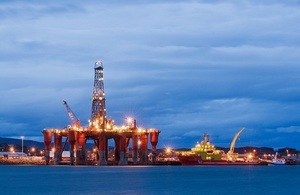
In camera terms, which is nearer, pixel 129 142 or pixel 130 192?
pixel 130 192

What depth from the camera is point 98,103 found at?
185875 mm

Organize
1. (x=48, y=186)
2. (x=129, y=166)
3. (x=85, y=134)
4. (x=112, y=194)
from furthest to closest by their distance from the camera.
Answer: (x=129, y=166)
(x=85, y=134)
(x=48, y=186)
(x=112, y=194)

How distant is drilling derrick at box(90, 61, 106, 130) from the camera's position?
183m

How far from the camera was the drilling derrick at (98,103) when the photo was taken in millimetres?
182875

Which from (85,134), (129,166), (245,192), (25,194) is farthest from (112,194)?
(129,166)

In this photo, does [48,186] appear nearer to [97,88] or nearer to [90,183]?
[90,183]

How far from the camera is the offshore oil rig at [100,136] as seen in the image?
181 metres

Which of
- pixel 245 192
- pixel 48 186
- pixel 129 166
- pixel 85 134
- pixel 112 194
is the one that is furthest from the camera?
pixel 129 166

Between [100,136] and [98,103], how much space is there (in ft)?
29.4

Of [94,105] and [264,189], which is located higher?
[94,105]

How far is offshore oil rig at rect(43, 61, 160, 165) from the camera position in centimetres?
18125

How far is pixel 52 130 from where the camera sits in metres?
190

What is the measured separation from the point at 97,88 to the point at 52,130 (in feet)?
51.2

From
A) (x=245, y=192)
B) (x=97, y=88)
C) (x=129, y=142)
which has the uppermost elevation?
(x=97, y=88)
